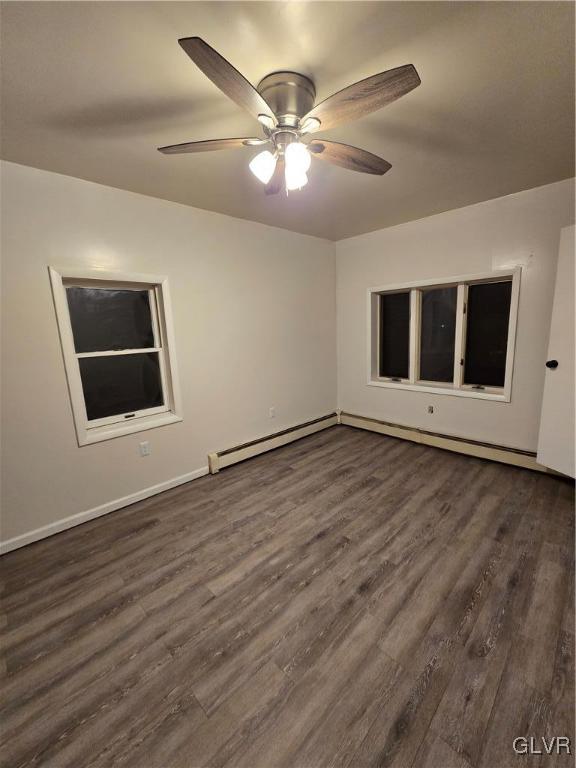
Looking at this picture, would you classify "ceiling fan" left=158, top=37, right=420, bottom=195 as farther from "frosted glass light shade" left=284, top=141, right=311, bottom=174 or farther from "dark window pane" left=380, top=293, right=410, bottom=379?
"dark window pane" left=380, top=293, right=410, bottom=379

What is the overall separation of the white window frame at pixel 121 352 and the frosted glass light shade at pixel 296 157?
1.68m

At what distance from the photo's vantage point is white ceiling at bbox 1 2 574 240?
111 cm

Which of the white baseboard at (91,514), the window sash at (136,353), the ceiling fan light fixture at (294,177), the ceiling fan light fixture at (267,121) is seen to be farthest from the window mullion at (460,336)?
the window sash at (136,353)

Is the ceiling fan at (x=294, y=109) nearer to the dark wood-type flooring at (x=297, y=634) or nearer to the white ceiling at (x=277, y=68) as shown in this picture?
the white ceiling at (x=277, y=68)

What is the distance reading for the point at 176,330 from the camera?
2.85 metres

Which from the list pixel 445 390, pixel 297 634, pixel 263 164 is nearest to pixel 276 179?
pixel 263 164

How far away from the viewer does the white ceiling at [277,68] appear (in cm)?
111

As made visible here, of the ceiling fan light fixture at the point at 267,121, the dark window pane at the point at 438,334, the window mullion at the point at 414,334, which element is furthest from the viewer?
the window mullion at the point at 414,334

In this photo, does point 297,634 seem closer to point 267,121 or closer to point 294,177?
point 294,177

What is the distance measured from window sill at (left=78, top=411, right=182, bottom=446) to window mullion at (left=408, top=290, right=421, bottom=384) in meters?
2.78

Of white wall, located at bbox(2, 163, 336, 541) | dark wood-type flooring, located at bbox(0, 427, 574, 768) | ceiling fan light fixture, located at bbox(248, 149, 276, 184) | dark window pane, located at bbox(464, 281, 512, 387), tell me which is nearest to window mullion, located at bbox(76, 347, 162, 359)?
white wall, located at bbox(2, 163, 336, 541)

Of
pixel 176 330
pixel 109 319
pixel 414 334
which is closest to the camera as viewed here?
pixel 109 319

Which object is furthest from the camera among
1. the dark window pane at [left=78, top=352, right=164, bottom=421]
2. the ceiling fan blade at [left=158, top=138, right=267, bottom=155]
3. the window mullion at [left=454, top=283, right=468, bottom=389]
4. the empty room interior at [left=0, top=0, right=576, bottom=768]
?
the window mullion at [left=454, top=283, right=468, bottom=389]

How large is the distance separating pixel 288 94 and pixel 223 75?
0.49 m
